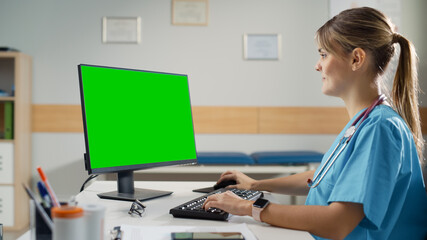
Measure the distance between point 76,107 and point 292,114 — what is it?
1965 millimetres

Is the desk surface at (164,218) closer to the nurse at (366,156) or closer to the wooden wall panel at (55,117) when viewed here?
the nurse at (366,156)

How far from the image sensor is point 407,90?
4.18 feet

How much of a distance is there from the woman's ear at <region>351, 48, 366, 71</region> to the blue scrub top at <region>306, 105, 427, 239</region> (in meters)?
0.14

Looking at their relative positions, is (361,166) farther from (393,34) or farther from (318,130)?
(318,130)

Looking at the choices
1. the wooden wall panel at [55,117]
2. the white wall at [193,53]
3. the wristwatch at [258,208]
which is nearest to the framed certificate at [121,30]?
the white wall at [193,53]

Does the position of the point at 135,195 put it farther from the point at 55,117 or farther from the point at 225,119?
the point at 55,117

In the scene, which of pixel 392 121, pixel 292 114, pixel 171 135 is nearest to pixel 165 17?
pixel 292 114

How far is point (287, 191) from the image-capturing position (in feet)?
5.09

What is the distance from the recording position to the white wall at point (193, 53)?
143 inches

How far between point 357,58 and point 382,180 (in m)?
0.39

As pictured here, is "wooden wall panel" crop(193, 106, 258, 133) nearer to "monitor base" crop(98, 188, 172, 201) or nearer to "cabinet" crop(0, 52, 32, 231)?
"cabinet" crop(0, 52, 32, 231)

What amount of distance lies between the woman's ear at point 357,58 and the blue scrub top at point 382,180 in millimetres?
141

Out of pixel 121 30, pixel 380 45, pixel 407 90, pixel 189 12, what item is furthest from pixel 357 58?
pixel 121 30

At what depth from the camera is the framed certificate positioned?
11.9 feet
